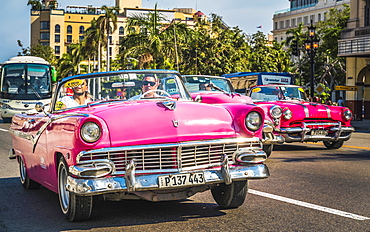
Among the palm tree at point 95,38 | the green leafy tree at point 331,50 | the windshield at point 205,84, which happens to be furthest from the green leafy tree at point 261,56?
the windshield at point 205,84

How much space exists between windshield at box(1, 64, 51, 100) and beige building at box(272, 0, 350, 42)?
89962mm

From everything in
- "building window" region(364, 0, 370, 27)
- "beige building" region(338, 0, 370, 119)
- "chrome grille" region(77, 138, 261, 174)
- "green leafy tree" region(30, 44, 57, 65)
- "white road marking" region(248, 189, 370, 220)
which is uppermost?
"green leafy tree" region(30, 44, 57, 65)

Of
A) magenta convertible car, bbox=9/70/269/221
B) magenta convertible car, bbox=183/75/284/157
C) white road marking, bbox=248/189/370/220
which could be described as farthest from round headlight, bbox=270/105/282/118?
→ magenta convertible car, bbox=9/70/269/221

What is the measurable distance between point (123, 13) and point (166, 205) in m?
130

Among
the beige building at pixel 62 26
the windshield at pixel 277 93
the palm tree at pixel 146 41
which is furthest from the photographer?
the beige building at pixel 62 26

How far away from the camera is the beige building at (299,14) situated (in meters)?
117

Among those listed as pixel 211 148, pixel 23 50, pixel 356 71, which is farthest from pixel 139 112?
pixel 23 50

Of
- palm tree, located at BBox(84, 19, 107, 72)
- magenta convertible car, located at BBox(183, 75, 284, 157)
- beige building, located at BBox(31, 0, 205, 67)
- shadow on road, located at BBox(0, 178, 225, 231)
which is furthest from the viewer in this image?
beige building, located at BBox(31, 0, 205, 67)

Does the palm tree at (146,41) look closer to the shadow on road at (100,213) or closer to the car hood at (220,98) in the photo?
the car hood at (220,98)

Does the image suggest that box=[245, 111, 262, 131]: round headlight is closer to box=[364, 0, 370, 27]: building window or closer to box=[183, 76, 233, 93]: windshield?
box=[183, 76, 233, 93]: windshield

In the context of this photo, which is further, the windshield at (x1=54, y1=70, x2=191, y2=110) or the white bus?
the white bus

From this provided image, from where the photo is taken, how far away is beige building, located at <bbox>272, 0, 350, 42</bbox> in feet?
385

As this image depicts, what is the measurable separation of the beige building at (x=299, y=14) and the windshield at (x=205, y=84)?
337 feet

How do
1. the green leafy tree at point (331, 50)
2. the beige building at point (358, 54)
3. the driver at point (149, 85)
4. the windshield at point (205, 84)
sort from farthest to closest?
the green leafy tree at point (331, 50)
the beige building at point (358, 54)
the windshield at point (205, 84)
the driver at point (149, 85)
